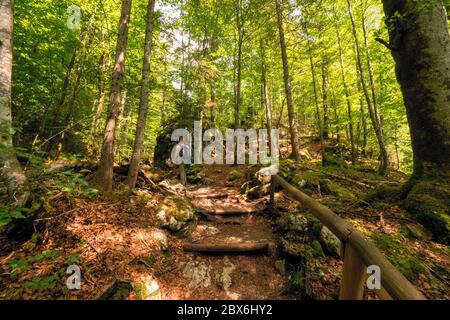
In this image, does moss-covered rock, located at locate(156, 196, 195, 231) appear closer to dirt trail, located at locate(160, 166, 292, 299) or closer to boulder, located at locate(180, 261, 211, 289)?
dirt trail, located at locate(160, 166, 292, 299)

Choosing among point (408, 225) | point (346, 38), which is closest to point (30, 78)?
point (408, 225)

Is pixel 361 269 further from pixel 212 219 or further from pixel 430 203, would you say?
pixel 212 219

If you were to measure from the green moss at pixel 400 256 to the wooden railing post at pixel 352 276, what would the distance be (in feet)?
3.82

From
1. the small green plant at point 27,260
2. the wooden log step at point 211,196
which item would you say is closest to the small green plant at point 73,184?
the small green plant at point 27,260

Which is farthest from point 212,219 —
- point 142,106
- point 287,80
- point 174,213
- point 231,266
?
point 287,80

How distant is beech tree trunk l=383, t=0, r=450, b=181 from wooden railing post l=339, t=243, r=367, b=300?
11.3 feet

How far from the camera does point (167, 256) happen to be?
14.0ft

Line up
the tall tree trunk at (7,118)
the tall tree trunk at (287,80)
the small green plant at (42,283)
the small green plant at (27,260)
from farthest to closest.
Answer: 1. the tall tree trunk at (287,80)
2. the tall tree trunk at (7,118)
3. the small green plant at (27,260)
4. the small green plant at (42,283)

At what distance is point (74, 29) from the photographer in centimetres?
1004

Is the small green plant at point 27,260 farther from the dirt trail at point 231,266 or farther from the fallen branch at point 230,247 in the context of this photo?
the fallen branch at point 230,247

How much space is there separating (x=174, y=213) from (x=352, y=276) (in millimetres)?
4152

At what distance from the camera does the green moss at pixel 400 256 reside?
9.39 feet

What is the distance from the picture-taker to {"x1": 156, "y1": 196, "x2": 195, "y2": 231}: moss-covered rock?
202 inches

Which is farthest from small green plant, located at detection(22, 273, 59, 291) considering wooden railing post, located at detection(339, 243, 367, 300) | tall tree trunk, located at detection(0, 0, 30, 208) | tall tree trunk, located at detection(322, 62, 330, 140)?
tall tree trunk, located at detection(322, 62, 330, 140)
